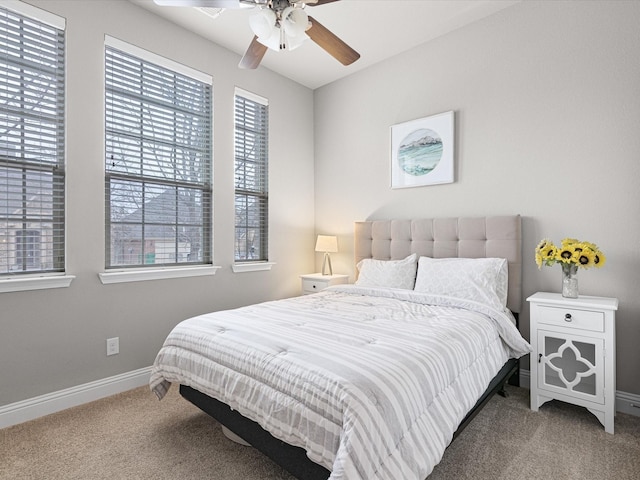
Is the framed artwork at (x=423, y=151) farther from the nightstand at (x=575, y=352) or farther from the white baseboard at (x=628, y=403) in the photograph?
the white baseboard at (x=628, y=403)

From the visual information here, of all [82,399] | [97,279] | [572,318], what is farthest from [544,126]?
[82,399]

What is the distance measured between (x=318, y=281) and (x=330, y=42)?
235cm

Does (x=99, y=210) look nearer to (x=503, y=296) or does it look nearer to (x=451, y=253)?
(x=451, y=253)

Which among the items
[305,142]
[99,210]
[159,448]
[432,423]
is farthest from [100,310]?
[305,142]

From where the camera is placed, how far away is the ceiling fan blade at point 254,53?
213 cm

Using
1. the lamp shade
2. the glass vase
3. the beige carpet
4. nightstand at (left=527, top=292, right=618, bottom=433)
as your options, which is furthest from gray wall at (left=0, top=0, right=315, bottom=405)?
the glass vase

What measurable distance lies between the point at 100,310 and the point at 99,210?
0.73m

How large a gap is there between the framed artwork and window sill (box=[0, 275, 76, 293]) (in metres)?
2.85

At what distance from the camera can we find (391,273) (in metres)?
3.09

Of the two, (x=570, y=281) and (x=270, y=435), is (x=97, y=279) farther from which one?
(x=570, y=281)

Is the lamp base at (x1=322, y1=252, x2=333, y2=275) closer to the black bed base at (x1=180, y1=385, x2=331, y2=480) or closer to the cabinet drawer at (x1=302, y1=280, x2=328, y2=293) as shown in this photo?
the cabinet drawer at (x1=302, y1=280, x2=328, y2=293)

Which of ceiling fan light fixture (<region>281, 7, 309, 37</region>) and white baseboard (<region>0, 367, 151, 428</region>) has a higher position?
ceiling fan light fixture (<region>281, 7, 309, 37</region>)

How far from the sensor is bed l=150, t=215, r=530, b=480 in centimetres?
126

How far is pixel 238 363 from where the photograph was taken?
1.64m
